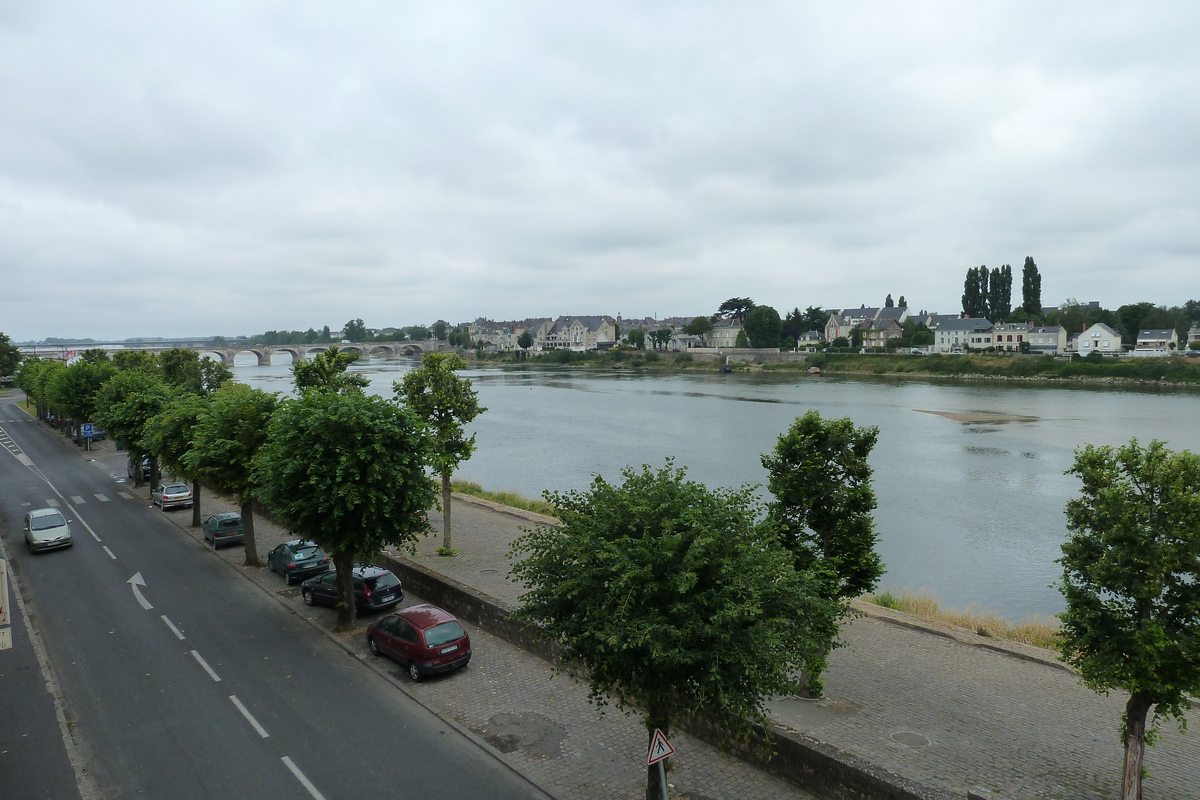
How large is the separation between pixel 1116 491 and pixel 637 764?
6.85 m

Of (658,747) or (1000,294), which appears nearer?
(658,747)

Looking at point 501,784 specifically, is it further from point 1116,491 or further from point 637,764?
point 1116,491

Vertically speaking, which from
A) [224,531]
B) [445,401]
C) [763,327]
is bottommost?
[224,531]

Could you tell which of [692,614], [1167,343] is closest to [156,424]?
[692,614]

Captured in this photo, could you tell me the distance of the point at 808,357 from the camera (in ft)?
400

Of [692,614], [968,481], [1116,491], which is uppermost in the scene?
[1116,491]

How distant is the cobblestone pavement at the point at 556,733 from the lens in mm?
9219

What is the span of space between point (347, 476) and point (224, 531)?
33.3ft

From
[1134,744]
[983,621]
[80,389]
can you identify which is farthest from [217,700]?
[80,389]

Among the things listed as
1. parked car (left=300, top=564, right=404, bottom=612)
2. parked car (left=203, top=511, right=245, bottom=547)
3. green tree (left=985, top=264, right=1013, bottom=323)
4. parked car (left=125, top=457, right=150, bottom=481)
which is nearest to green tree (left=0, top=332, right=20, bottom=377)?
parked car (left=125, top=457, right=150, bottom=481)

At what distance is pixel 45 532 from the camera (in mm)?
20547

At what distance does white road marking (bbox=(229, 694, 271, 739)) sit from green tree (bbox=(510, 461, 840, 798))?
4685 mm

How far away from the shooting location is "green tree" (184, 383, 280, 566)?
18203 millimetres

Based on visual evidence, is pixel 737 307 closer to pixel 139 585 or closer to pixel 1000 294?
pixel 1000 294
